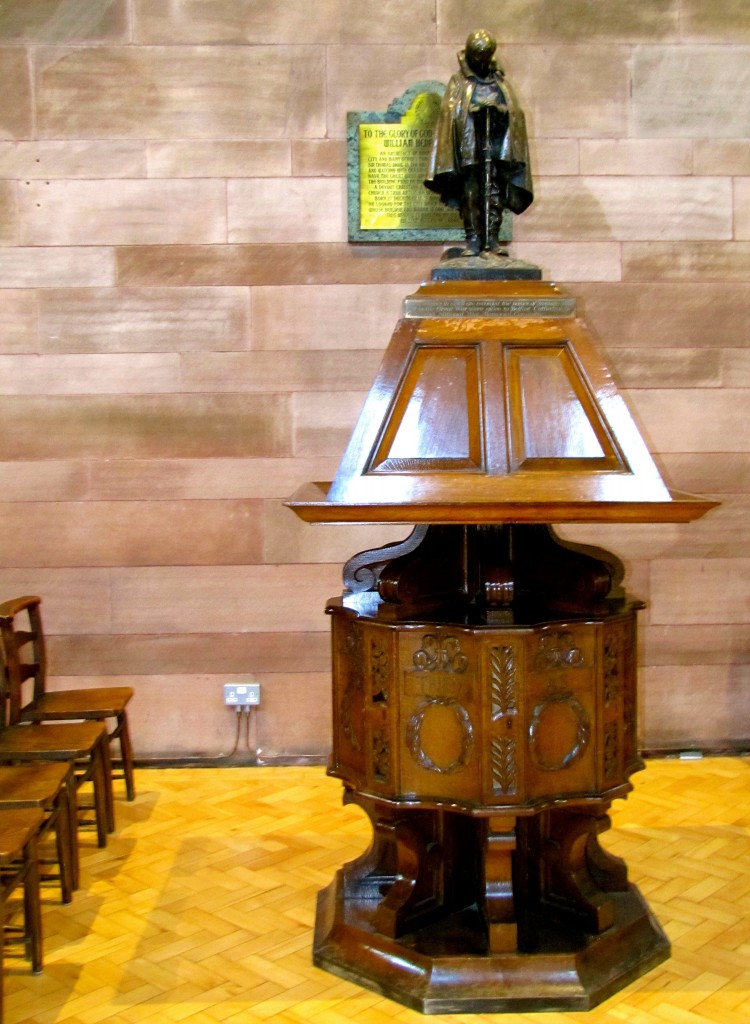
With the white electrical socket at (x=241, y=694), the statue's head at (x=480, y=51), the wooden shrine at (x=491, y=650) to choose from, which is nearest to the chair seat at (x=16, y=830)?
the wooden shrine at (x=491, y=650)

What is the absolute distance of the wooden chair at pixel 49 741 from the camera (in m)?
3.31

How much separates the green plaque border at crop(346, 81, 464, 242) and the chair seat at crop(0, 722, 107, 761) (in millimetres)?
2120

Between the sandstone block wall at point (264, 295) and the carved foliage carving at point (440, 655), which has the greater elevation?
the sandstone block wall at point (264, 295)

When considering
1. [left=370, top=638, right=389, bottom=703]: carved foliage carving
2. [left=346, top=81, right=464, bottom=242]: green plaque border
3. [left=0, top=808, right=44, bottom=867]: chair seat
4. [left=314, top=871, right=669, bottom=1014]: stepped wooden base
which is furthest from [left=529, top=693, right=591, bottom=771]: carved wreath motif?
[left=346, top=81, right=464, bottom=242]: green plaque border

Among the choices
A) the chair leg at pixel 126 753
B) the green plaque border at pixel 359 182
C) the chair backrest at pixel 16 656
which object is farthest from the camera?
the green plaque border at pixel 359 182

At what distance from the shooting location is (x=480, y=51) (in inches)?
123

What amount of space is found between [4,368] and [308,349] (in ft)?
3.93

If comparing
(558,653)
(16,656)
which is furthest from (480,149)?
(16,656)

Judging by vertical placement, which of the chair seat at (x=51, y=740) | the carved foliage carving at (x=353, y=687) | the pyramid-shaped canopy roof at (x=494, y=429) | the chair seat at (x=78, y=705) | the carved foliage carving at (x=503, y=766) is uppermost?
the pyramid-shaped canopy roof at (x=494, y=429)

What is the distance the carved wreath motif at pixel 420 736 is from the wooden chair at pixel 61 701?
4.91 ft

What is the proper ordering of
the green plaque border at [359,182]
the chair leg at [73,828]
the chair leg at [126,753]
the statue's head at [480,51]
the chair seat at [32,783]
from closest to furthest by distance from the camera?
the chair seat at [32,783] → the statue's head at [480,51] → the chair leg at [73,828] → the chair leg at [126,753] → the green plaque border at [359,182]

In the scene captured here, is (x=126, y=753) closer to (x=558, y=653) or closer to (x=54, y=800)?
(x=54, y=800)

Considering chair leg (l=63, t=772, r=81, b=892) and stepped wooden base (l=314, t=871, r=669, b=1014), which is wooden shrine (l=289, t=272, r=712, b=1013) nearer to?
stepped wooden base (l=314, t=871, r=669, b=1014)

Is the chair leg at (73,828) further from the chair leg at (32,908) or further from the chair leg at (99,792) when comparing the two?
the chair leg at (32,908)
